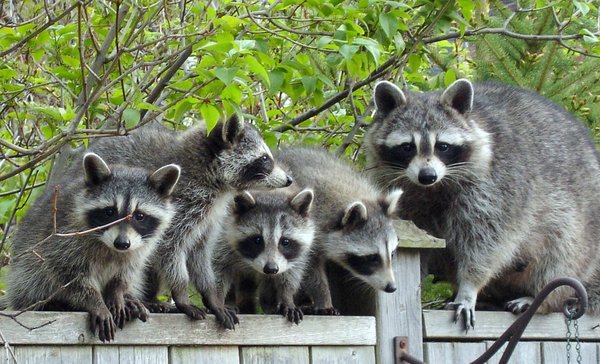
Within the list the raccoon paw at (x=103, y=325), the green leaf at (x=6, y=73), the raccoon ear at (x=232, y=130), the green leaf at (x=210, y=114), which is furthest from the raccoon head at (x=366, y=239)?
the green leaf at (x=6, y=73)

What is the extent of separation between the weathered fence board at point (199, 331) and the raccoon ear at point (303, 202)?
0.60 m

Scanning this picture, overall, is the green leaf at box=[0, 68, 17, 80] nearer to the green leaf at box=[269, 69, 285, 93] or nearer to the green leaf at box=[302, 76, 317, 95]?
the green leaf at box=[269, 69, 285, 93]

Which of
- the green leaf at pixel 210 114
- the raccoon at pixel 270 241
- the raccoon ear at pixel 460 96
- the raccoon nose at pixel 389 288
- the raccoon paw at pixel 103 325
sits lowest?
the raccoon paw at pixel 103 325

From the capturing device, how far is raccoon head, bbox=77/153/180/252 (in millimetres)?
4230

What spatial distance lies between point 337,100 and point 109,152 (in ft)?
5.31

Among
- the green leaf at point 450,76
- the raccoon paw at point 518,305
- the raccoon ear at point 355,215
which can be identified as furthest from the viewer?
the green leaf at point 450,76

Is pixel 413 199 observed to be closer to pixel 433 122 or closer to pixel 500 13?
pixel 433 122

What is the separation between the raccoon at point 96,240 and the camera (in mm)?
4227

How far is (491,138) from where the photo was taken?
18.6ft

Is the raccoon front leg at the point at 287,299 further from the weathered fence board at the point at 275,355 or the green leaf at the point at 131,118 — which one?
the green leaf at the point at 131,118

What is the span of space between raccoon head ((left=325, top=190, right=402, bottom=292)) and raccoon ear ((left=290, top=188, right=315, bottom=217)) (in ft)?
0.63

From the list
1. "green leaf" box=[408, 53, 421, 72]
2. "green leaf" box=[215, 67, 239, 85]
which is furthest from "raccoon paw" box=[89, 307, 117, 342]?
"green leaf" box=[408, 53, 421, 72]

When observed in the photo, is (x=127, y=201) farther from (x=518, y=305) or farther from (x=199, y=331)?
(x=518, y=305)

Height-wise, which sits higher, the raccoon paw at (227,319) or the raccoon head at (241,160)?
the raccoon head at (241,160)
